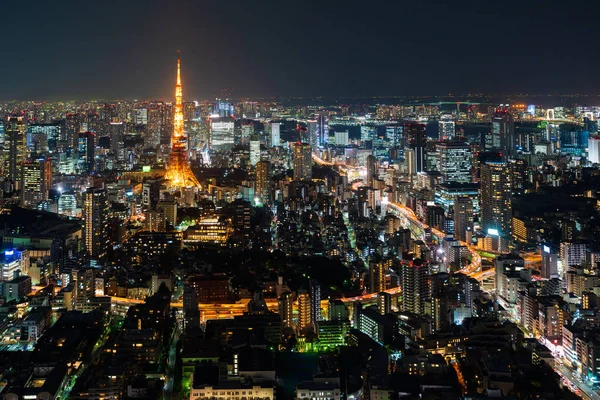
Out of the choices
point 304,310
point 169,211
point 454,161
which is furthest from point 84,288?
point 454,161

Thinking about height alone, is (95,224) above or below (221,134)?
below

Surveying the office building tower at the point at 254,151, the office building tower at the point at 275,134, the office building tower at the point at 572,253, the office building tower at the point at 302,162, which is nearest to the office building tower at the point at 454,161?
the office building tower at the point at 302,162

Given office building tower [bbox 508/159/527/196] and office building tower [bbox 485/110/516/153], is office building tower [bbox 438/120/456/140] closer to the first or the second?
office building tower [bbox 485/110/516/153]

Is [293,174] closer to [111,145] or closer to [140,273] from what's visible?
[111,145]

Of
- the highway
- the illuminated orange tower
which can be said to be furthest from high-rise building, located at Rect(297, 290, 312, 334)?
the illuminated orange tower

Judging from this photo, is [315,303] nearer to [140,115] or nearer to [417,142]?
[417,142]

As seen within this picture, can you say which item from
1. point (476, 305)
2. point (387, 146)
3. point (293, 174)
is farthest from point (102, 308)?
point (387, 146)

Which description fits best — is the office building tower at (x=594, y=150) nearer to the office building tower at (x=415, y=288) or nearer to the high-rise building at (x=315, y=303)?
the office building tower at (x=415, y=288)
